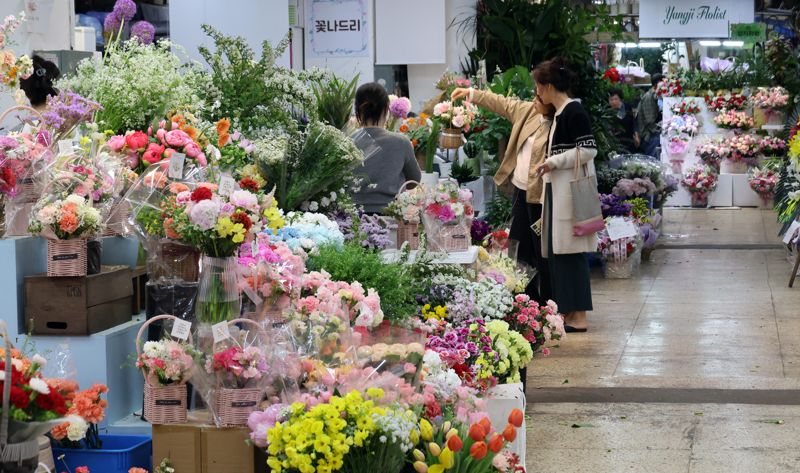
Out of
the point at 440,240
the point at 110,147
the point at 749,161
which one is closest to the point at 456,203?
the point at 440,240

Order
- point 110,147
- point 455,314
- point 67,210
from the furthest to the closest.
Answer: point 455,314, point 110,147, point 67,210

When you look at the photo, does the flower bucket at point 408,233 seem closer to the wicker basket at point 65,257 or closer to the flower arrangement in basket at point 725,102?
the wicker basket at point 65,257

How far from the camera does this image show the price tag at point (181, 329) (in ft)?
10.3

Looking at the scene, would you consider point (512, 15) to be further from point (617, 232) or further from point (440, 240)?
point (440, 240)

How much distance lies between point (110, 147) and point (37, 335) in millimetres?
810

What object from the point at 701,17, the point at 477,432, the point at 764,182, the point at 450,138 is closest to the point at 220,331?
the point at 477,432

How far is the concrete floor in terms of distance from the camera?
15.7 feet

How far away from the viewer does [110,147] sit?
158 inches

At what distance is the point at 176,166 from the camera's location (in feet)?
12.6

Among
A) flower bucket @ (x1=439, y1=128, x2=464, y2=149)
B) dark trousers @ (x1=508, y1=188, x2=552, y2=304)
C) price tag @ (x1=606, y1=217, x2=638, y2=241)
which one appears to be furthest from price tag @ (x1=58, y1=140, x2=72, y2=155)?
price tag @ (x1=606, y1=217, x2=638, y2=241)

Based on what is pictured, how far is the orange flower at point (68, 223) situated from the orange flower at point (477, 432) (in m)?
1.35

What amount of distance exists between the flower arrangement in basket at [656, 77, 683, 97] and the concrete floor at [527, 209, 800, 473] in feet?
19.0

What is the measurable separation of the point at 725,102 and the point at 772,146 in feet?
2.84

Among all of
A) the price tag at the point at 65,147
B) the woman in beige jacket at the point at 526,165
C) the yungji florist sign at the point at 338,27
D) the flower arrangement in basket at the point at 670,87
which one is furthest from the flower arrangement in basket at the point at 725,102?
the price tag at the point at 65,147
